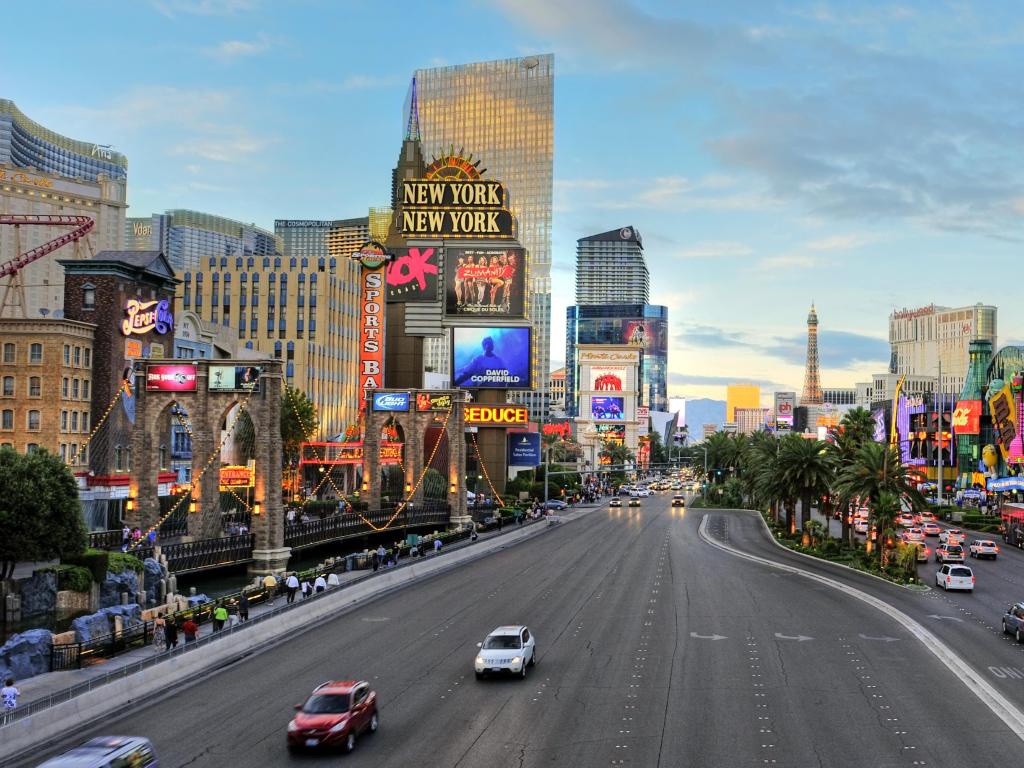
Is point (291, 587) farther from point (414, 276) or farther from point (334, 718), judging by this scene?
point (414, 276)

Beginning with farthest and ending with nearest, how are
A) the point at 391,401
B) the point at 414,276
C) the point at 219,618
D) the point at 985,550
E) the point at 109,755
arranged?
the point at 414,276 < the point at 391,401 < the point at 985,550 < the point at 219,618 < the point at 109,755

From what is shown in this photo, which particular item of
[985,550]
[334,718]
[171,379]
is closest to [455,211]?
[171,379]

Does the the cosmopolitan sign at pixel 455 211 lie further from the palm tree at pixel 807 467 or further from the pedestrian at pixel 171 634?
the pedestrian at pixel 171 634

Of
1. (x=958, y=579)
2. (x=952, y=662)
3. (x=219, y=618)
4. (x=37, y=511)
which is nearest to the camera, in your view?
(x=952, y=662)

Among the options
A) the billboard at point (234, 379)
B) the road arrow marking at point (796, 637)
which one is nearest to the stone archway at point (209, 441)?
the billboard at point (234, 379)

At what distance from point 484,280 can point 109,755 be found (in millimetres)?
110401

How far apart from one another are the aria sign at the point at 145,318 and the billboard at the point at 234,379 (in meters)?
16.1

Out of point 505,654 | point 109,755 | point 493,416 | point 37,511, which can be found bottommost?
point 505,654

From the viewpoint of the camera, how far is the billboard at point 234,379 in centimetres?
6062

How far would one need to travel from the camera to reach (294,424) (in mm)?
107688

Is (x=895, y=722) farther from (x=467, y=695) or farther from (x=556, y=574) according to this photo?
(x=556, y=574)

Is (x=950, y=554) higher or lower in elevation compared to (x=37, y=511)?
lower

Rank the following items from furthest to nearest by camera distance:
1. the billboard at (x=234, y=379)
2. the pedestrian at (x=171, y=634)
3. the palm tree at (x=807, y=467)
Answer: the palm tree at (x=807, y=467) → the billboard at (x=234, y=379) → the pedestrian at (x=171, y=634)

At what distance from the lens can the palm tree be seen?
75.5 m
